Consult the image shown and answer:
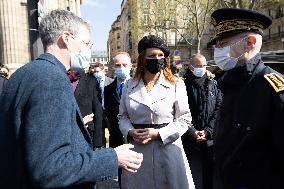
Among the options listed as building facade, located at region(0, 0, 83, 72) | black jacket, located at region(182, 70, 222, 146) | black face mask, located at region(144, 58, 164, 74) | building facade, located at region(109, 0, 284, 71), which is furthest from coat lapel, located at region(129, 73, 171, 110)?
building facade, located at region(109, 0, 284, 71)

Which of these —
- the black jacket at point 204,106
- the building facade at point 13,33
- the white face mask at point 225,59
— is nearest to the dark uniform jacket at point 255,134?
the white face mask at point 225,59

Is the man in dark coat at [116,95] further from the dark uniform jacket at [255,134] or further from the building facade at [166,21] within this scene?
the building facade at [166,21]

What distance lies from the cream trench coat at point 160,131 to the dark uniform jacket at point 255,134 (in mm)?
870

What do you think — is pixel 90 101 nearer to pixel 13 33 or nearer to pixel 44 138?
pixel 44 138

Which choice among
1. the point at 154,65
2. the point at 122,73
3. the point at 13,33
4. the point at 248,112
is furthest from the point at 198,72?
the point at 13,33

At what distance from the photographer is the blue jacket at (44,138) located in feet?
5.26

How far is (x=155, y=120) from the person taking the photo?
3.31 m

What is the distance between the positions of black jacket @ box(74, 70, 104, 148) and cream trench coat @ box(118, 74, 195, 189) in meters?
1.40

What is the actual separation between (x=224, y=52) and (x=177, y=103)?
0.86 metres

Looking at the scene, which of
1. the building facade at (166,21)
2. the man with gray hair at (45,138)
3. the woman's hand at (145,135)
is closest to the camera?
the man with gray hair at (45,138)

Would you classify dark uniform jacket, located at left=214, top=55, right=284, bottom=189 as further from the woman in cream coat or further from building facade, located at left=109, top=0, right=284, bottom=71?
building facade, located at left=109, top=0, right=284, bottom=71

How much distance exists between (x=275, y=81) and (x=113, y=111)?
9.97 feet

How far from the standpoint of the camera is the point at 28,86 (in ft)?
5.46

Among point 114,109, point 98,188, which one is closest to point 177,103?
point 114,109
